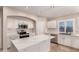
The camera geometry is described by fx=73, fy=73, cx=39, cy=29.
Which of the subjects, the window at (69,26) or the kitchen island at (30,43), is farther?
the window at (69,26)

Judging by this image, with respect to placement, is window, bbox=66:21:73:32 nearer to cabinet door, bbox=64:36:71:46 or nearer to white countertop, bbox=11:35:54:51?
cabinet door, bbox=64:36:71:46

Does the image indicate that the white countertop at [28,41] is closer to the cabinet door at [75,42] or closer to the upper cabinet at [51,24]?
the upper cabinet at [51,24]

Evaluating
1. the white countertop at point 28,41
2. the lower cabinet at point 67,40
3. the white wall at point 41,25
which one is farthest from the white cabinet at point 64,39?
the white wall at point 41,25

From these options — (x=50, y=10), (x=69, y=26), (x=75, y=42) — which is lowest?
(x=75, y=42)

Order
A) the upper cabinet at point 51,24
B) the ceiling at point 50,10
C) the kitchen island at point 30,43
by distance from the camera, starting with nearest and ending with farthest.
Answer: the kitchen island at point 30,43
the ceiling at point 50,10
the upper cabinet at point 51,24

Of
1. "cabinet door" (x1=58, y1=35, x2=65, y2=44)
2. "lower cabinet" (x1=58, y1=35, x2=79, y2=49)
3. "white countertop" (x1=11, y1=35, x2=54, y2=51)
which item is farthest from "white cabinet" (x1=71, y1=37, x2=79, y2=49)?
"white countertop" (x1=11, y1=35, x2=54, y2=51)

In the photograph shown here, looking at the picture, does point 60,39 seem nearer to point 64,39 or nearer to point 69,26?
point 64,39

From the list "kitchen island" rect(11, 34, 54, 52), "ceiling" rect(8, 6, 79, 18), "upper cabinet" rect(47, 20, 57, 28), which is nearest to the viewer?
"kitchen island" rect(11, 34, 54, 52)

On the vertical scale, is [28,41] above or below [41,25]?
below

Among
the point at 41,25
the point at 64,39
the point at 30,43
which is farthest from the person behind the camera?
the point at 64,39

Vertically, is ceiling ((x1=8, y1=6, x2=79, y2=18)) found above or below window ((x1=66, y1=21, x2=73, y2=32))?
above

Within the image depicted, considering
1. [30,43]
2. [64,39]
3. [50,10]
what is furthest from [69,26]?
[30,43]
